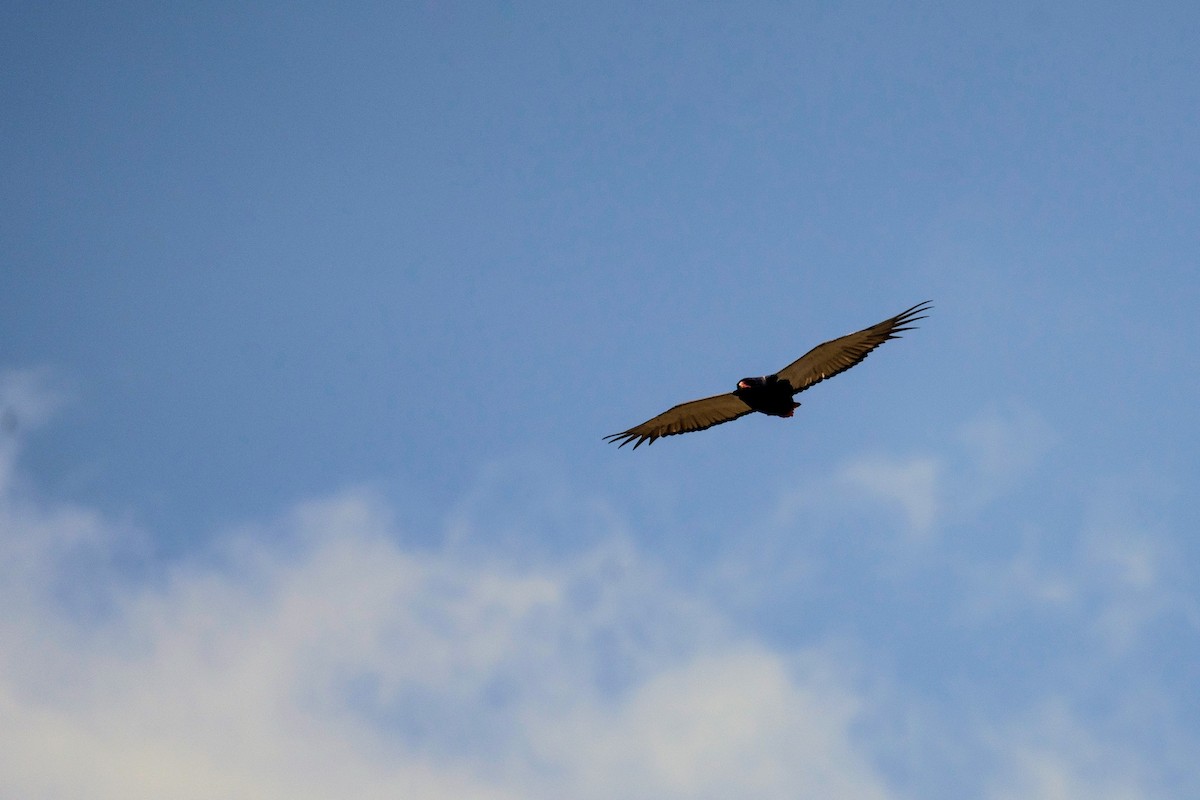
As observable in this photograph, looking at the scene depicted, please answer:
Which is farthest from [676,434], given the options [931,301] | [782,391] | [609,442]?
[931,301]

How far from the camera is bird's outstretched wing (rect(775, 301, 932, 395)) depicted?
27734 mm

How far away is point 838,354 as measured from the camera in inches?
1133

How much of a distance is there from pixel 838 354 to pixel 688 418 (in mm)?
4538

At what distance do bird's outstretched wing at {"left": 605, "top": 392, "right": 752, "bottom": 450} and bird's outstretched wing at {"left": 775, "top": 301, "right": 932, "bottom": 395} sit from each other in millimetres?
1640

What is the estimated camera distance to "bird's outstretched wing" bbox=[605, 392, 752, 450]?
1200 inches

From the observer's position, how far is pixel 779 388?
28766mm

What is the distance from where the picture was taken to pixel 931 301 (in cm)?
2634

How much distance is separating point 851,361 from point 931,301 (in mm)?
3134

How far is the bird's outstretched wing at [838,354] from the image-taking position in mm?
27734

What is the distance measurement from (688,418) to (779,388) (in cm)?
328

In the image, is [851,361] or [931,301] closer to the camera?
[931,301]

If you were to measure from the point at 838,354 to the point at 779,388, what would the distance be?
65.5 inches

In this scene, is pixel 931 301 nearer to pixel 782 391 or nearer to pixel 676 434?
pixel 782 391

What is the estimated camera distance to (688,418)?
3122 centimetres
